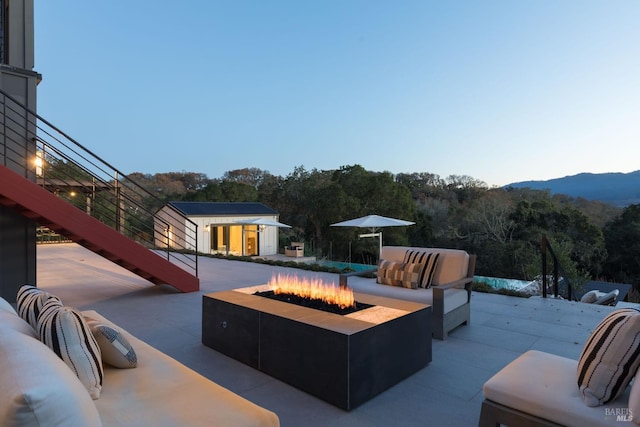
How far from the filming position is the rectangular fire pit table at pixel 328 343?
248 centimetres

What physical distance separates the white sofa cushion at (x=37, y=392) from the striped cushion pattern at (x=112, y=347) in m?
0.78

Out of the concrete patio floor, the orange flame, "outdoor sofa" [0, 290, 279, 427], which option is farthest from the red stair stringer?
"outdoor sofa" [0, 290, 279, 427]

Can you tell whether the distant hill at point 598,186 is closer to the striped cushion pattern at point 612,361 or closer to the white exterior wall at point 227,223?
the white exterior wall at point 227,223

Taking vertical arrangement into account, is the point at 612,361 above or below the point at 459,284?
above

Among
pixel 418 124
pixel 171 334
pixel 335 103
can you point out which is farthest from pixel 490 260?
pixel 171 334

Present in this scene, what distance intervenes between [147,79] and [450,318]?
747 inches

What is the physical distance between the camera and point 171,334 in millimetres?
3982

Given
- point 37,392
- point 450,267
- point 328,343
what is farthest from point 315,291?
point 37,392

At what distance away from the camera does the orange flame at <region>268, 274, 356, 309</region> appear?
331 centimetres

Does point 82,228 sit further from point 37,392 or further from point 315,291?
point 37,392

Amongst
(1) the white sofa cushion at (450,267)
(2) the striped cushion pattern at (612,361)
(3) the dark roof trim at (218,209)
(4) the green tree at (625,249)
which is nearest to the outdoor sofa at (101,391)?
(2) the striped cushion pattern at (612,361)

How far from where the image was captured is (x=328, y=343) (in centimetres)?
253

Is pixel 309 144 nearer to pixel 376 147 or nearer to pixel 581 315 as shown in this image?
pixel 376 147

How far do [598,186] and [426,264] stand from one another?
25967mm
